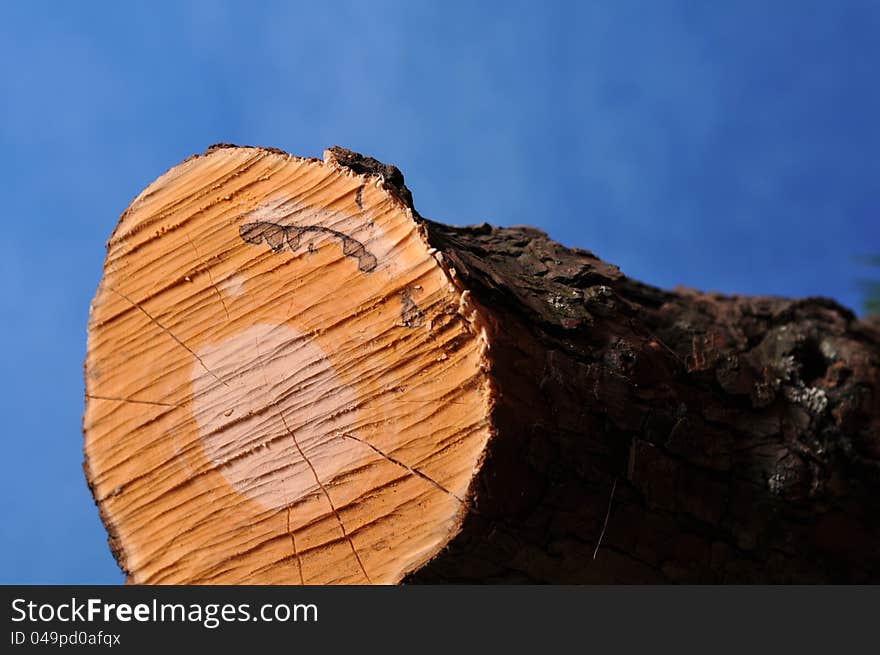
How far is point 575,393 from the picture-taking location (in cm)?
106

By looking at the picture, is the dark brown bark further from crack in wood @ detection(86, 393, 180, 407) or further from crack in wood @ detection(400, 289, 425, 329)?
crack in wood @ detection(86, 393, 180, 407)

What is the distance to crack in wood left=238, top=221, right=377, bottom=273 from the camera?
1.02 m

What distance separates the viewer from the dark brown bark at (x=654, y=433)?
100cm

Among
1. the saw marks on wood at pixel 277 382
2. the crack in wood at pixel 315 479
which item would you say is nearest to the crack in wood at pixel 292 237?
the saw marks on wood at pixel 277 382

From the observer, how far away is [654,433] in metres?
1.14

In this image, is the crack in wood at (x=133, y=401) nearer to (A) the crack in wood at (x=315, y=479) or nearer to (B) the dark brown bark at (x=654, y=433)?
(A) the crack in wood at (x=315, y=479)

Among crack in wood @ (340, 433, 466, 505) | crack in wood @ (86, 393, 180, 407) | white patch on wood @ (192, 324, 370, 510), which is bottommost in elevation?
crack in wood @ (340, 433, 466, 505)

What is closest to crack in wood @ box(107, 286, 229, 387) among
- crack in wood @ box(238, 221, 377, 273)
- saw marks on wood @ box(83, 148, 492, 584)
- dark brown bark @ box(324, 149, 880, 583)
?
saw marks on wood @ box(83, 148, 492, 584)

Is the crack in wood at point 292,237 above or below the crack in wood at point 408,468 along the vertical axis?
above

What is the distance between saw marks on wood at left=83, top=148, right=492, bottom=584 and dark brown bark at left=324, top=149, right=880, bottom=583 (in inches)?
1.7

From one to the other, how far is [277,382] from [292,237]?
6.6 inches
